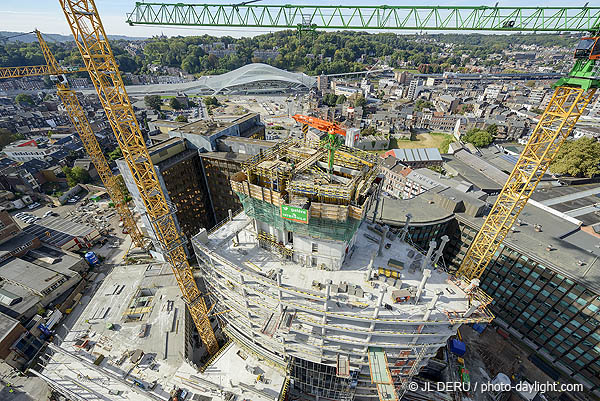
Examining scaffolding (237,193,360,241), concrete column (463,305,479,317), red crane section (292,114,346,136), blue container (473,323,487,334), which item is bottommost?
blue container (473,323,487,334)

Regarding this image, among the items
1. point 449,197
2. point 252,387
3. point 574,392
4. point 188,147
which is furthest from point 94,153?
point 574,392

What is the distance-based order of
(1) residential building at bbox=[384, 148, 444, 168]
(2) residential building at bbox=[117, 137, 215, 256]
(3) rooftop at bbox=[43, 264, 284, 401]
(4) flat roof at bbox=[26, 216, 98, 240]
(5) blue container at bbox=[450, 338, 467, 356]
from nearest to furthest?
1. (3) rooftop at bbox=[43, 264, 284, 401]
2. (5) blue container at bbox=[450, 338, 467, 356]
3. (2) residential building at bbox=[117, 137, 215, 256]
4. (4) flat roof at bbox=[26, 216, 98, 240]
5. (1) residential building at bbox=[384, 148, 444, 168]

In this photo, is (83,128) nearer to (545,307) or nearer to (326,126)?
(326,126)

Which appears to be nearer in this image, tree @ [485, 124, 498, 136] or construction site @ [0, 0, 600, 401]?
construction site @ [0, 0, 600, 401]

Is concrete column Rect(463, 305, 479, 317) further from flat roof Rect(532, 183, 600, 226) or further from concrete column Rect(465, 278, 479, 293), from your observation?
flat roof Rect(532, 183, 600, 226)

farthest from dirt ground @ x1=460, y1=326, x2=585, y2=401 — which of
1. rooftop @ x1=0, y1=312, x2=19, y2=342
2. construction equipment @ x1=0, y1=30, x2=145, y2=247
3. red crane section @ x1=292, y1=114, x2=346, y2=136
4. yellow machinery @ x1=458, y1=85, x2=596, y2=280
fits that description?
construction equipment @ x1=0, y1=30, x2=145, y2=247

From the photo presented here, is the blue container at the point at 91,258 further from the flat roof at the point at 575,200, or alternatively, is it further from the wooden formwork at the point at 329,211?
the flat roof at the point at 575,200
